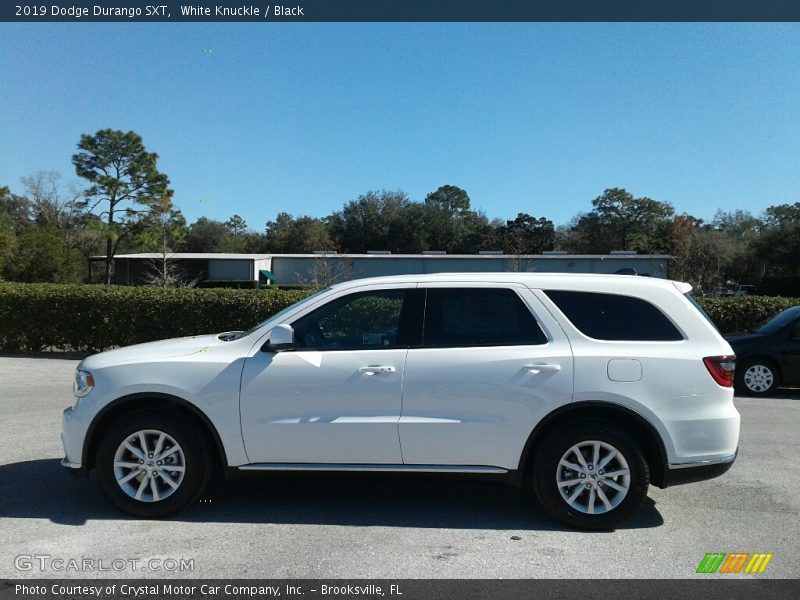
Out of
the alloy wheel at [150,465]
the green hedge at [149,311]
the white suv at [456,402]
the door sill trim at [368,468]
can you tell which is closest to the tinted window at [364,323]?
the white suv at [456,402]

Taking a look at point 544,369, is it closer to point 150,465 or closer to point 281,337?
point 281,337

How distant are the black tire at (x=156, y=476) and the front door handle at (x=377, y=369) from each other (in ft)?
→ 4.19

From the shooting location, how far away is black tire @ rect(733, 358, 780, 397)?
438 inches

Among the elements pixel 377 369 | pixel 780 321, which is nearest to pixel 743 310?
pixel 780 321

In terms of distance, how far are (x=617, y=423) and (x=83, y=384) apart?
12.8 feet

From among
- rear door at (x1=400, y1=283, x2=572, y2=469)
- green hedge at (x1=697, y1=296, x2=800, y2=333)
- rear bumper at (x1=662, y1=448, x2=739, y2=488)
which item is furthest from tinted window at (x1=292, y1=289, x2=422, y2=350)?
green hedge at (x1=697, y1=296, x2=800, y2=333)

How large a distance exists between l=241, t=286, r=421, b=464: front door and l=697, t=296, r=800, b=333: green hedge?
1238 cm

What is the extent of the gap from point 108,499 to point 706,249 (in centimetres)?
5406

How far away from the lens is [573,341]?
480 cm

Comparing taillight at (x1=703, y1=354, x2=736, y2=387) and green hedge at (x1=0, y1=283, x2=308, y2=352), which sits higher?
green hedge at (x1=0, y1=283, x2=308, y2=352)

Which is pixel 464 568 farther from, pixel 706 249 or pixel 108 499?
pixel 706 249

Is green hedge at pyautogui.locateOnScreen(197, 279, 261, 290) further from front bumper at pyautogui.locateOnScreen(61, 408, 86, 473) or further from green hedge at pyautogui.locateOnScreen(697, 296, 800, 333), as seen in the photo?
front bumper at pyautogui.locateOnScreen(61, 408, 86, 473)

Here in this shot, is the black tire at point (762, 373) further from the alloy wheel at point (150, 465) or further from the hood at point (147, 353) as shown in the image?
Result: the alloy wheel at point (150, 465)

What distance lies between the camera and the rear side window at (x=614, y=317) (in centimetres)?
485
